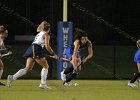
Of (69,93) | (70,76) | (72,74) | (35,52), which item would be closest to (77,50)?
(72,74)

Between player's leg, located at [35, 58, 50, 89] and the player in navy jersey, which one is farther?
the player in navy jersey

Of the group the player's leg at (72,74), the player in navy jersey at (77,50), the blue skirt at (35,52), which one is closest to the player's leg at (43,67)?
the blue skirt at (35,52)

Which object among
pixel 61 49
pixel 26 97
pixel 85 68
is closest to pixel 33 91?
pixel 26 97

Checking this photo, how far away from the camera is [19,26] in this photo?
2292 cm

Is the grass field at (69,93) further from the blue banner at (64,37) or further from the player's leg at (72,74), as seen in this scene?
the blue banner at (64,37)

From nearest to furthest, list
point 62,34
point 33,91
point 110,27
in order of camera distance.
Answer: point 33,91, point 62,34, point 110,27

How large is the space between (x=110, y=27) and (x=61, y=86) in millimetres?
8626

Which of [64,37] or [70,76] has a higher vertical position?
[64,37]

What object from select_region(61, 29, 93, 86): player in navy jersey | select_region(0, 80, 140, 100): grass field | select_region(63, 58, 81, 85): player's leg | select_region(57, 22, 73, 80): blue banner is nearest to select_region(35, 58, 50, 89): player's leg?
select_region(0, 80, 140, 100): grass field

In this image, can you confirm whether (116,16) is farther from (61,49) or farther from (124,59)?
(61,49)

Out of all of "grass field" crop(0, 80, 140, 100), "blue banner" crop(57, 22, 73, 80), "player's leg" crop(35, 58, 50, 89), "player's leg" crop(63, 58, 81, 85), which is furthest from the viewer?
"blue banner" crop(57, 22, 73, 80)

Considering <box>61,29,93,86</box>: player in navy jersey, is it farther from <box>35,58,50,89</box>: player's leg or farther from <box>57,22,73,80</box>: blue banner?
<box>57,22,73,80</box>: blue banner

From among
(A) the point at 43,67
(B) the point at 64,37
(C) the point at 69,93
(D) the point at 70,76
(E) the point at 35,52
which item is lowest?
(C) the point at 69,93

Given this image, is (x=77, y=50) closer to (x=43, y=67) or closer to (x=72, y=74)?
(x=72, y=74)
